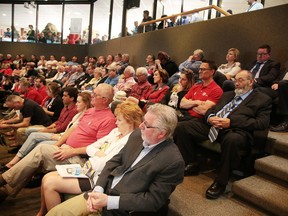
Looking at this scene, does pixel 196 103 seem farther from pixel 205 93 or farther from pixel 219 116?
pixel 219 116

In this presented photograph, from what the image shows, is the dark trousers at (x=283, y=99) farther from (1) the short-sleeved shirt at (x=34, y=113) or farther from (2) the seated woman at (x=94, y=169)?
(1) the short-sleeved shirt at (x=34, y=113)

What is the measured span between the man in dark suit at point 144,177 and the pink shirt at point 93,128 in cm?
71

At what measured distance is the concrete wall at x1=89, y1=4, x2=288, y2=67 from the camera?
12.6 ft

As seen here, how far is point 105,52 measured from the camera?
998cm

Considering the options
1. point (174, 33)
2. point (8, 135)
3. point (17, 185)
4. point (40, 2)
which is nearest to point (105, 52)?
point (174, 33)

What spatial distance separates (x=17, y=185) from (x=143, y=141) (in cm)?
137

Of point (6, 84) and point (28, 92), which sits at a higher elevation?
point (28, 92)

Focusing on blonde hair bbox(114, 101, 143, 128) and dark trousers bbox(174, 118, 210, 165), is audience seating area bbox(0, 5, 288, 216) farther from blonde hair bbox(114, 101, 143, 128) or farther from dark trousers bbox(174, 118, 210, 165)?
blonde hair bbox(114, 101, 143, 128)

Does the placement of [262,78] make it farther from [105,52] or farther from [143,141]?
[105,52]

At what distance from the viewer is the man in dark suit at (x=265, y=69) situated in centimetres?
332

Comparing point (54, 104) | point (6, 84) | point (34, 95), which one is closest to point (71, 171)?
point (54, 104)

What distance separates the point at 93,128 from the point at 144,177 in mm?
1087

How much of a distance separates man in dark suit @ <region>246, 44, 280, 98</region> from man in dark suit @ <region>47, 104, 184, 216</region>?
221cm

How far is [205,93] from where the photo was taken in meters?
2.84
